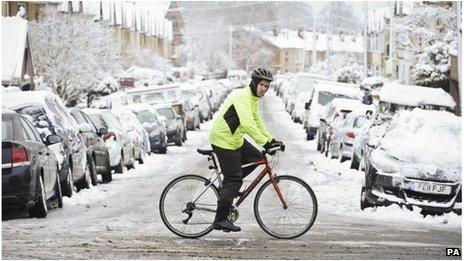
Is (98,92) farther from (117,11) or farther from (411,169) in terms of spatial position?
(411,169)

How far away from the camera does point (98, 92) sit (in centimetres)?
4969

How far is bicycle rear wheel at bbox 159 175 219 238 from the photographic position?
10.6 meters

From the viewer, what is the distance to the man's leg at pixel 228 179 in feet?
33.8

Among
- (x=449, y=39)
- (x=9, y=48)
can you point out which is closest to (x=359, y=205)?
(x=449, y=39)

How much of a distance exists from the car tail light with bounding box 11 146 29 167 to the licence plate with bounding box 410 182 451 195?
470cm

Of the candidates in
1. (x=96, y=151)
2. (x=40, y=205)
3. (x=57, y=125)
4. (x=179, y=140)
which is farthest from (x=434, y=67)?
(x=40, y=205)

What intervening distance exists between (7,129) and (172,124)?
66.9 feet

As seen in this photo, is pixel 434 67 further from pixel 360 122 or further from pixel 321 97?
pixel 360 122

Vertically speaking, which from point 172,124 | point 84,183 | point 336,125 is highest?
point 84,183

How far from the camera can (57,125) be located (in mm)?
15836

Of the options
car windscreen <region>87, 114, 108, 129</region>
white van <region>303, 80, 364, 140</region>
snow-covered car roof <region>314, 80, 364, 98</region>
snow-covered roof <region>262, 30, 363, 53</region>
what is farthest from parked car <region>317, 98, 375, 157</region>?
snow-covered roof <region>262, 30, 363, 53</region>

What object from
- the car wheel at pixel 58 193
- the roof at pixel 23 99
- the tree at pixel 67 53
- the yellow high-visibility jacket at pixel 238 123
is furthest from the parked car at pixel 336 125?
the tree at pixel 67 53

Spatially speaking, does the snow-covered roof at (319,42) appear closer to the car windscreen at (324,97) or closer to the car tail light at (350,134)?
the car windscreen at (324,97)

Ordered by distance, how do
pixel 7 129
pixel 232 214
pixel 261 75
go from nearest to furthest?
pixel 261 75 < pixel 232 214 < pixel 7 129
